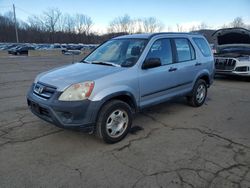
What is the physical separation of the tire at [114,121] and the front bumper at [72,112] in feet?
0.49

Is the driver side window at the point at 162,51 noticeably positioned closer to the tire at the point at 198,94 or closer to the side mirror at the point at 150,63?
the side mirror at the point at 150,63

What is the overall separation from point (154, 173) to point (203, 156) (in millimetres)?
912

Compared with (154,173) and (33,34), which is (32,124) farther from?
(33,34)

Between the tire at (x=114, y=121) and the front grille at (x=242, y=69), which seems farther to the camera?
the front grille at (x=242, y=69)

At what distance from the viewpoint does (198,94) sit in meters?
6.01

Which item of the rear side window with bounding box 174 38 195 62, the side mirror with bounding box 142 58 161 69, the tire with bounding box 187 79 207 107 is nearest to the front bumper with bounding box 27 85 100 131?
the side mirror with bounding box 142 58 161 69

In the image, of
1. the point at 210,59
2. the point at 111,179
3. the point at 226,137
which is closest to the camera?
the point at 111,179

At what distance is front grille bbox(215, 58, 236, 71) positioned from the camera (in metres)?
9.49

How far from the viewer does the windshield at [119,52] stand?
14.1 ft

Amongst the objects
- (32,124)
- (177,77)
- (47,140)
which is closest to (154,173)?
(47,140)

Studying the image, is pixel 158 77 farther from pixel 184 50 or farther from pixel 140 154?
pixel 140 154

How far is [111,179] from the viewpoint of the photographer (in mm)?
2949

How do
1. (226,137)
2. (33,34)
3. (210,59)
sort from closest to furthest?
(226,137) < (210,59) < (33,34)

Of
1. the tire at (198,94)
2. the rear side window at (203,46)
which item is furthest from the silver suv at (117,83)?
the rear side window at (203,46)
